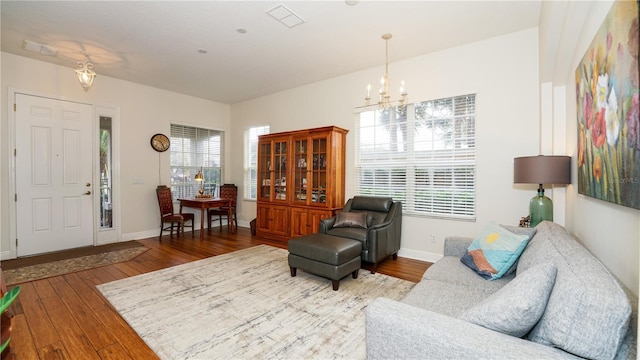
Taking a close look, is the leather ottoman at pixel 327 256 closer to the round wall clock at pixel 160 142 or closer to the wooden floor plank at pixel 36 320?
the wooden floor plank at pixel 36 320

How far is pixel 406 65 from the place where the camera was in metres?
4.09

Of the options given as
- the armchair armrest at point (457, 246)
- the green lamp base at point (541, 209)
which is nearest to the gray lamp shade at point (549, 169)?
the green lamp base at point (541, 209)

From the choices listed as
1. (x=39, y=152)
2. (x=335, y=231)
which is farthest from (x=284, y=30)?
(x=39, y=152)

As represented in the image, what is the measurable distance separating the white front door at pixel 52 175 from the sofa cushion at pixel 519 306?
18.6 feet

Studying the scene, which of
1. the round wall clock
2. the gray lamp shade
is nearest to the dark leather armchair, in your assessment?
the gray lamp shade

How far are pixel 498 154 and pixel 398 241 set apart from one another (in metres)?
1.68

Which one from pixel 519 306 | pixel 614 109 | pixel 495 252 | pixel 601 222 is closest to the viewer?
pixel 519 306

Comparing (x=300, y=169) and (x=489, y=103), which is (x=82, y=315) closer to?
(x=300, y=169)

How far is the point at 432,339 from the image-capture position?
1.10 metres

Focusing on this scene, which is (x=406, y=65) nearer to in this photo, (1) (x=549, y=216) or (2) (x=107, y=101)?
(1) (x=549, y=216)

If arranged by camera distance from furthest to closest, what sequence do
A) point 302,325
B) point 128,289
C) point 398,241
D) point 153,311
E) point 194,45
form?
point 398,241 → point 194,45 → point 128,289 → point 153,311 → point 302,325

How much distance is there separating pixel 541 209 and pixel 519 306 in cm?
218

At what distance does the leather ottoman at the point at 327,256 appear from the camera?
290 cm

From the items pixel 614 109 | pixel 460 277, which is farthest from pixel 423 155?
pixel 614 109
